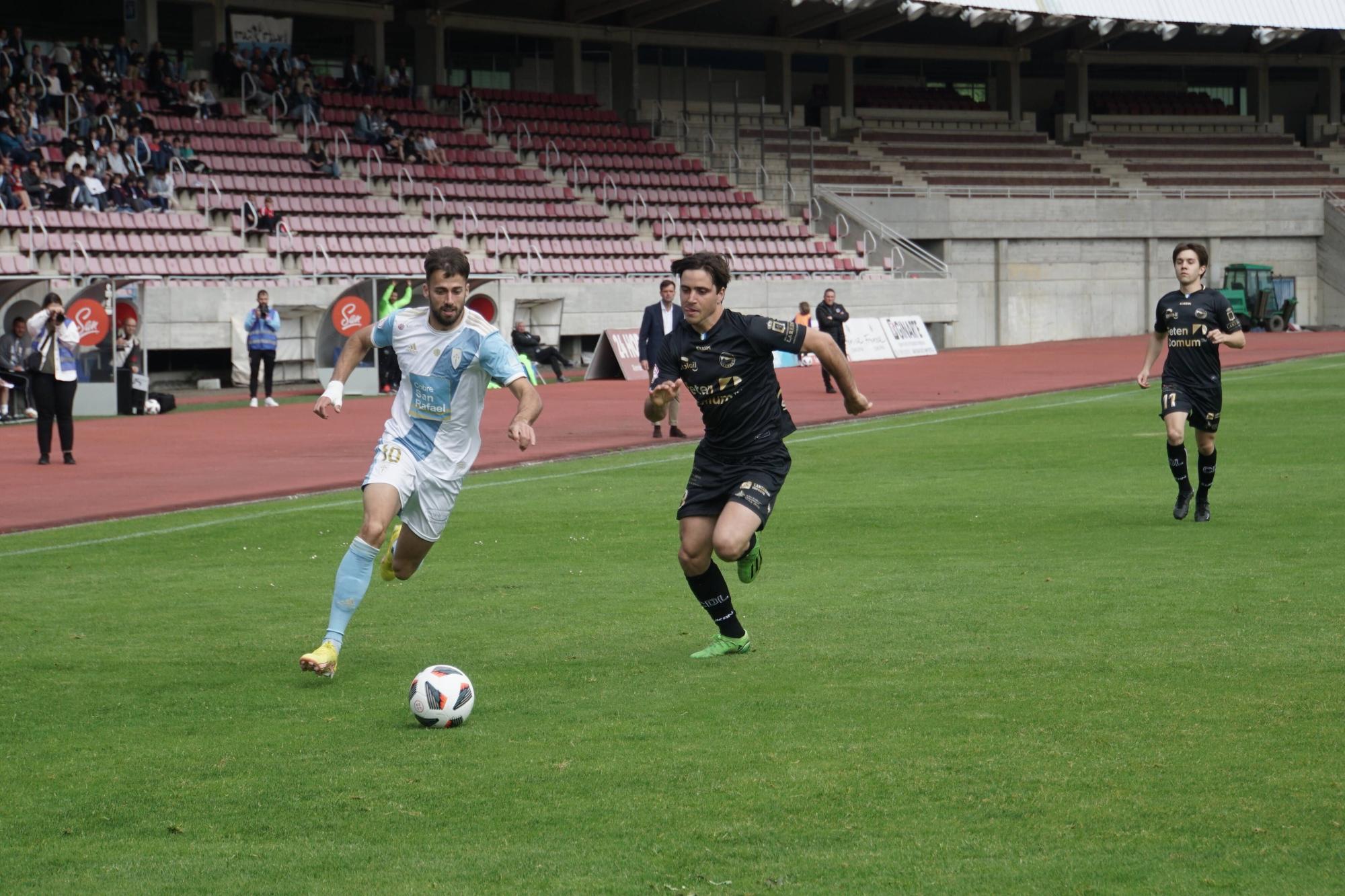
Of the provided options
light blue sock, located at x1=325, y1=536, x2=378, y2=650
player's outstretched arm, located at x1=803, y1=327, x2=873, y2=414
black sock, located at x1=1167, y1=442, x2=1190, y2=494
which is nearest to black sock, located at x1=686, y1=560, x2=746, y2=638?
player's outstretched arm, located at x1=803, y1=327, x2=873, y2=414

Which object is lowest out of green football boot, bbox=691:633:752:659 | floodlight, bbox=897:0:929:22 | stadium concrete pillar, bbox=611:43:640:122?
green football boot, bbox=691:633:752:659

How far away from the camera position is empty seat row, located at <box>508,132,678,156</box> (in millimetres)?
45031

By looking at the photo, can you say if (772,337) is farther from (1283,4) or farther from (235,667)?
(1283,4)

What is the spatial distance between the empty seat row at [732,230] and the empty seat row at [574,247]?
30.0 inches

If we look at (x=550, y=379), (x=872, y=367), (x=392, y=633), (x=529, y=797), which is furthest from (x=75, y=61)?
(x=529, y=797)

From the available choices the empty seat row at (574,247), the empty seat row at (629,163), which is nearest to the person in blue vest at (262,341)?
the empty seat row at (574,247)

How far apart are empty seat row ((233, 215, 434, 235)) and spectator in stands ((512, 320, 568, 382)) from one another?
4757 mm

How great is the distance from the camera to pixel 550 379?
117ft

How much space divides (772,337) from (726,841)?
3.49m

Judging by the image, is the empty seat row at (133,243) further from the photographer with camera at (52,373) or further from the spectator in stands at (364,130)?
the photographer with camera at (52,373)

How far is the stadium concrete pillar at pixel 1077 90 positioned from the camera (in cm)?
5950

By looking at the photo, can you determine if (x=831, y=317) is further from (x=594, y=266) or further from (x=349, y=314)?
(x=594, y=266)

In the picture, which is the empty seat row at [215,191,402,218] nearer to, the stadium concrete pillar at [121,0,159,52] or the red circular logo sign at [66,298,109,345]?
the stadium concrete pillar at [121,0,159,52]

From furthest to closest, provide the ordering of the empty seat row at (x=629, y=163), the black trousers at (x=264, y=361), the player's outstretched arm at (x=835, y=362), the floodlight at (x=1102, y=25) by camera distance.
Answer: the floodlight at (x=1102, y=25) → the empty seat row at (x=629, y=163) → the black trousers at (x=264, y=361) → the player's outstretched arm at (x=835, y=362)
